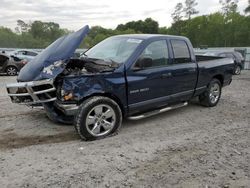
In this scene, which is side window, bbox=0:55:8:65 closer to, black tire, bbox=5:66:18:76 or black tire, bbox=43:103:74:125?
black tire, bbox=5:66:18:76

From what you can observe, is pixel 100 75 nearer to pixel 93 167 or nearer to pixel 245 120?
pixel 93 167

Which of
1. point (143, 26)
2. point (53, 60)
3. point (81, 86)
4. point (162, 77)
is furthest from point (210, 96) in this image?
point (143, 26)

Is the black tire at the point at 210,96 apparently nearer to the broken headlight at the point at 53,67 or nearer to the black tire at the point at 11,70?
the broken headlight at the point at 53,67

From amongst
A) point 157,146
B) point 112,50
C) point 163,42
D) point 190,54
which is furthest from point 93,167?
point 190,54

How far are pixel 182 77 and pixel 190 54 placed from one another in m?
0.72

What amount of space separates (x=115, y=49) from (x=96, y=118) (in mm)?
1658

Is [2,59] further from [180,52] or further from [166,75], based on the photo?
[166,75]

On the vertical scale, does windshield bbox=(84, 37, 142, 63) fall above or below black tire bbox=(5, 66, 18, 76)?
above

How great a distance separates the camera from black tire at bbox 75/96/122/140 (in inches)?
186

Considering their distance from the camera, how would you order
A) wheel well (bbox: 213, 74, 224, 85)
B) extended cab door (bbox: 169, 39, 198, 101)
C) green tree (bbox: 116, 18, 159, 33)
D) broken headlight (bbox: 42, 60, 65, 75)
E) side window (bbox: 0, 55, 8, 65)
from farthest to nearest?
green tree (bbox: 116, 18, 159, 33), side window (bbox: 0, 55, 8, 65), wheel well (bbox: 213, 74, 224, 85), extended cab door (bbox: 169, 39, 198, 101), broken headlight (bbox: 42, 60, 65, 75)

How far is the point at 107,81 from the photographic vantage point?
5.02 metres

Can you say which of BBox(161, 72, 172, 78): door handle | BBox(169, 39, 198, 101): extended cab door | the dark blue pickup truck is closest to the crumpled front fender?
the dark blue pickup truck

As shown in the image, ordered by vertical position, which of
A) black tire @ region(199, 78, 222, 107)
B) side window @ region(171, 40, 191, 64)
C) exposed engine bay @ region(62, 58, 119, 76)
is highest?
side window @ region(171, 40, 191, 64)

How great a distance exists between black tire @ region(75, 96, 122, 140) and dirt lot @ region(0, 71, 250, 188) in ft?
0.57
